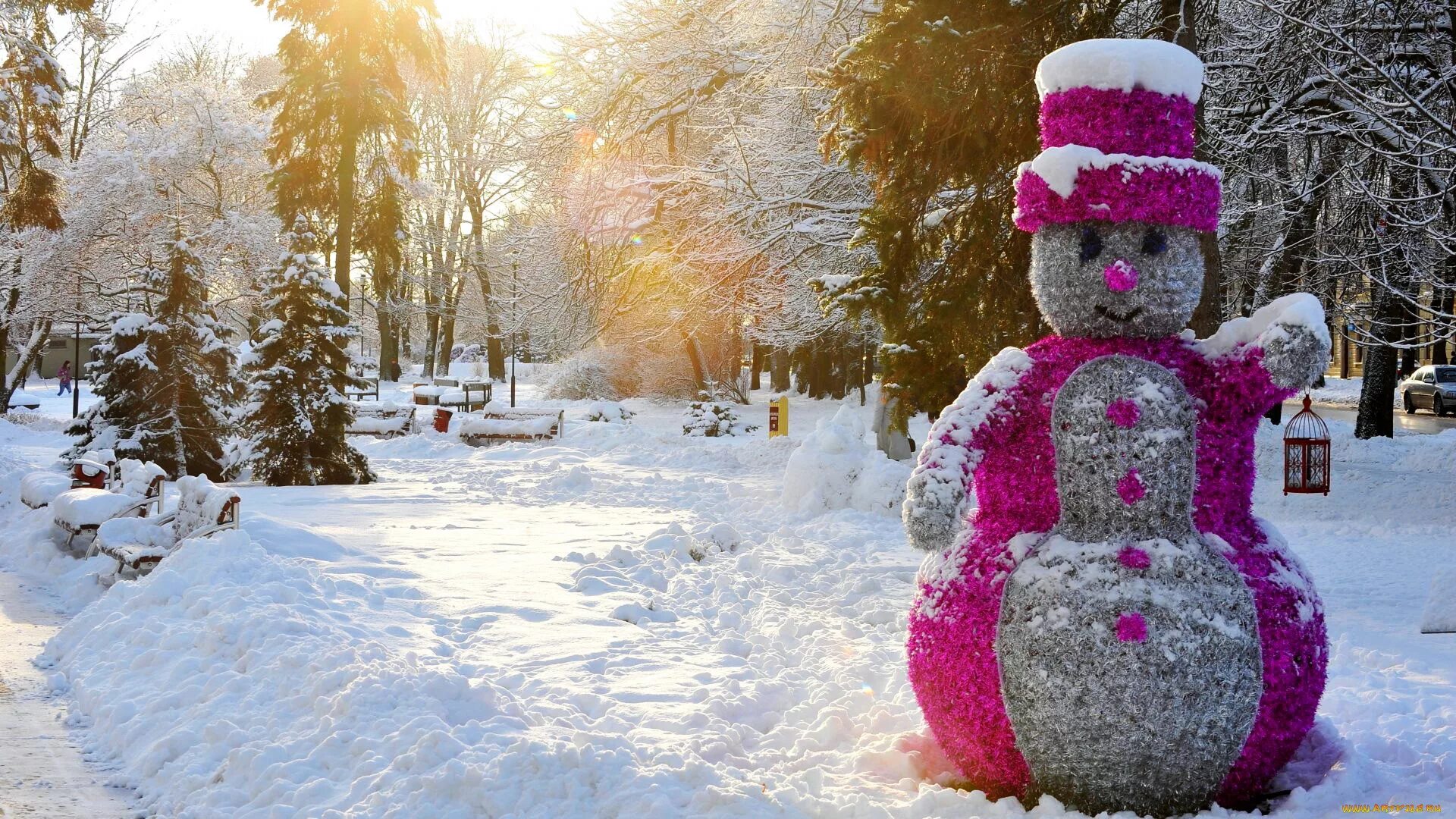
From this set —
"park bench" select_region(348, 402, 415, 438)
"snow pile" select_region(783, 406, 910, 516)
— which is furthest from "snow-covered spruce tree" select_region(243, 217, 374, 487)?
"snow pile" select_region(783, 406, 910, 516)

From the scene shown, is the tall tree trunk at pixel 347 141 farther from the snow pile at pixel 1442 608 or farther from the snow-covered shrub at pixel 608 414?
the snow pile at pixel 1442 608

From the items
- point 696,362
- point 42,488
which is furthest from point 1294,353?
point 696,362

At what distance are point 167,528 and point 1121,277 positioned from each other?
8.55 metres

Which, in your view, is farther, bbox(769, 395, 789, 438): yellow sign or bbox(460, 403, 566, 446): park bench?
A: bbox(460, 403, 566, 446): park bench

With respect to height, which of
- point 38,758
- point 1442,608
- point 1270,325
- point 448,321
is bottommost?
point 38,758

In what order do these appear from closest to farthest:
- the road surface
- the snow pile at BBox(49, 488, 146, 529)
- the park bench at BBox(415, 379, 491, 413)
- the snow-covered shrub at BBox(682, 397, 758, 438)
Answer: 1. the snow pile at BBox(49, 488, 146, 529)
2. the snow-covered shrub at BBox(682, 397, 758, 438)
3. the road surface
4. the park bench at BBox(415, 379, 491, 413)

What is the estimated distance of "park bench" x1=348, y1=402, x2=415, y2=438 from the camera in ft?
77.9

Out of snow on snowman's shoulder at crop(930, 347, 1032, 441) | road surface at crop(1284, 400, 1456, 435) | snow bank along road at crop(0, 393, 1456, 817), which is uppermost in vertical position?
snow on snowman's shoulder at crop(930, 347, 1032, 441)

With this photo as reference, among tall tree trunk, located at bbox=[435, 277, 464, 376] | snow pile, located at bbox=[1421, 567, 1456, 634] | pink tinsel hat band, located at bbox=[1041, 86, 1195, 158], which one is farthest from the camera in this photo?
tall tree trunk, located at bbox=[435, 277, 464, 376]

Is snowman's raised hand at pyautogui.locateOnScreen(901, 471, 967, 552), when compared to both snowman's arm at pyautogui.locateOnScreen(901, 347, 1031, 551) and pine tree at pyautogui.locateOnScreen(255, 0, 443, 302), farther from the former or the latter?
pine tree at pyautogui.locateOnScreen(255, 0, 443, 302)

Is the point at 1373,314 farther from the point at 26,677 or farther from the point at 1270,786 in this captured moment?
the point at 26,677

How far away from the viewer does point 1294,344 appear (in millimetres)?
4066

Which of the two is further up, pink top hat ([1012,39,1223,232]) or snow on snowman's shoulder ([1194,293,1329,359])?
pink top hat ([1012,39,1223,232])

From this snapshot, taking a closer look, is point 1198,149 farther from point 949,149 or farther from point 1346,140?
point 1346,140
